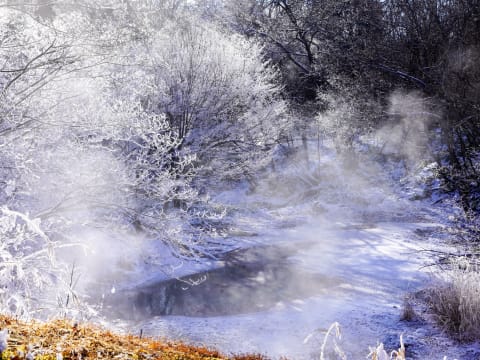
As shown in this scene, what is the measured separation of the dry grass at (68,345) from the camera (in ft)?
5.90

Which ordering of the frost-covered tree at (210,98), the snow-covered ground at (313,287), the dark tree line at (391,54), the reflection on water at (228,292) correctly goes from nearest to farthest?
the snow-covered ground at (313,287) < the reflection on water at (228,292) < the dark tree line at (391,54) < the frost-covered tree at (210,98)

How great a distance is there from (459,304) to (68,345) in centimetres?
660

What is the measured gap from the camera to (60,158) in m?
9.13

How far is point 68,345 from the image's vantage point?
197 cm

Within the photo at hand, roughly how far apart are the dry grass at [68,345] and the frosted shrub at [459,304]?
19.0 feet

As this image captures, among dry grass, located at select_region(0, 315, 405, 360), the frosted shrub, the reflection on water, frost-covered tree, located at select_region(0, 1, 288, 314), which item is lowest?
the reflection on water

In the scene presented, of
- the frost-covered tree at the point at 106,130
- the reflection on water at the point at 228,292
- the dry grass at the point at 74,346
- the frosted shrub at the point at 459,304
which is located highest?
the frost-covered tree at the point at 106,130

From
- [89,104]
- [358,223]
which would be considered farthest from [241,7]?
[89,104]


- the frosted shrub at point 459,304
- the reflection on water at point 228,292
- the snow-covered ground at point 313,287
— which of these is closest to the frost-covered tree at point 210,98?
the snow-covered ground at point 313,287

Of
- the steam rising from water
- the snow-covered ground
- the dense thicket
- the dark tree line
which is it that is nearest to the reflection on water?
the snow-covered ground

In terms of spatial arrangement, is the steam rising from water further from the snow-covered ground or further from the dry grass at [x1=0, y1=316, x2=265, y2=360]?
the dry grass at [x1=0, y1=316, x2=265, y2=360]

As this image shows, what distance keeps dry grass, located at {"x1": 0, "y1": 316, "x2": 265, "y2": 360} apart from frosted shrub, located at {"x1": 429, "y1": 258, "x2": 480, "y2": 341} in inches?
228

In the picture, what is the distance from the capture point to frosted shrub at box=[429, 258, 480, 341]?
657 centimetres

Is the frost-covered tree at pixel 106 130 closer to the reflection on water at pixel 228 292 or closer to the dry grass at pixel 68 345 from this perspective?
the dry grass at pixel 68 345
